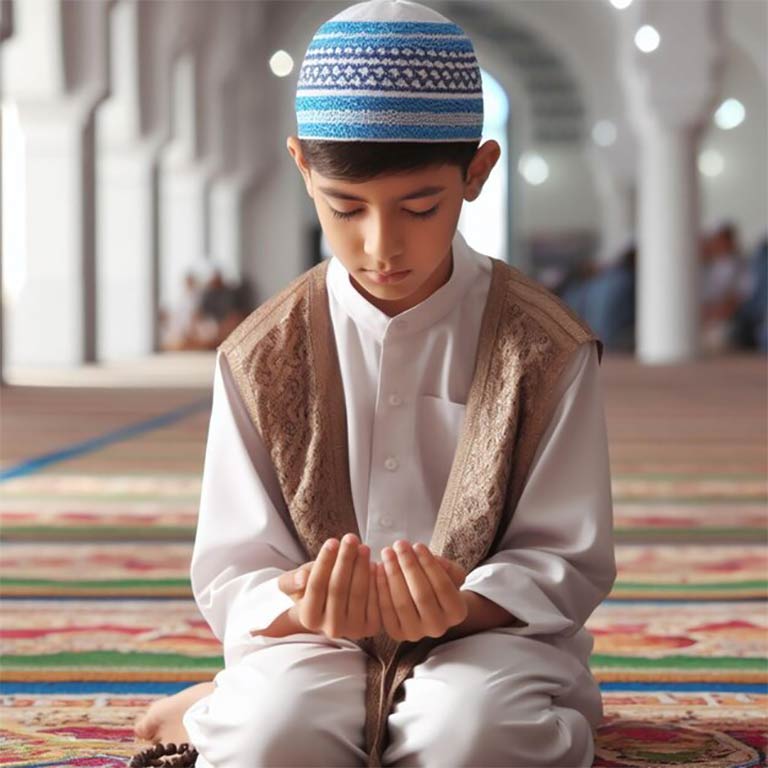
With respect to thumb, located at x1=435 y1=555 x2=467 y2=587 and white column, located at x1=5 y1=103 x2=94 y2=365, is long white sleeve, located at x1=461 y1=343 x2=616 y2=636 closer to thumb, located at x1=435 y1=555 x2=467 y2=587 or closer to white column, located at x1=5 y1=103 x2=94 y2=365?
thumb, located at x1=435 y1=555 x2=467 y2=587

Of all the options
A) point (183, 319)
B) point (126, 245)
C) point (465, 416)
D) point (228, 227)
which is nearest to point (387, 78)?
point (465, 416)

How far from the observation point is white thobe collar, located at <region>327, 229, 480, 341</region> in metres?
1.64

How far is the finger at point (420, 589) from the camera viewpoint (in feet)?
4.58

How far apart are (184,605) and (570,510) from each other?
3.82ft

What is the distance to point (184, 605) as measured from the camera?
2.64m

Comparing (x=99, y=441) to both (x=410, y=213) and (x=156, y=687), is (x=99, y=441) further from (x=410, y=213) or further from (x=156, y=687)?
(x=410, y=213)

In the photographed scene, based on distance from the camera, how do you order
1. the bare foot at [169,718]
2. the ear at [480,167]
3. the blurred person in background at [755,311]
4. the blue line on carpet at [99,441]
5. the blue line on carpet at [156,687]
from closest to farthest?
the ear at [480,167] < the bare foot at [169,718] < the blue line on carpet at [156,687] < the blue line on carpet at [99,441] < the blurred person in background at [755,311]

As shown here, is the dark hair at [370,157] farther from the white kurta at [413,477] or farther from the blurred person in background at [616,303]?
the blurred person in background at [616,303]

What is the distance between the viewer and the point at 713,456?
524 cm

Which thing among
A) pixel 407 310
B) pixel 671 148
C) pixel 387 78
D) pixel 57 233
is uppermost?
pixel 387 78

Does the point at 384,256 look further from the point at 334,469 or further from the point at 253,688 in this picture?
the point at 253,688

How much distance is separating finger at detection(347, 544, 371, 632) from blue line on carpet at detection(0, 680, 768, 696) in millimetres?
713

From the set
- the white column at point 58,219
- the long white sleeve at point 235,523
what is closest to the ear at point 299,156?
the long white sleeve at point 235,523

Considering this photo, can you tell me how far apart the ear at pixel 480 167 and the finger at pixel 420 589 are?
16.0 inches
